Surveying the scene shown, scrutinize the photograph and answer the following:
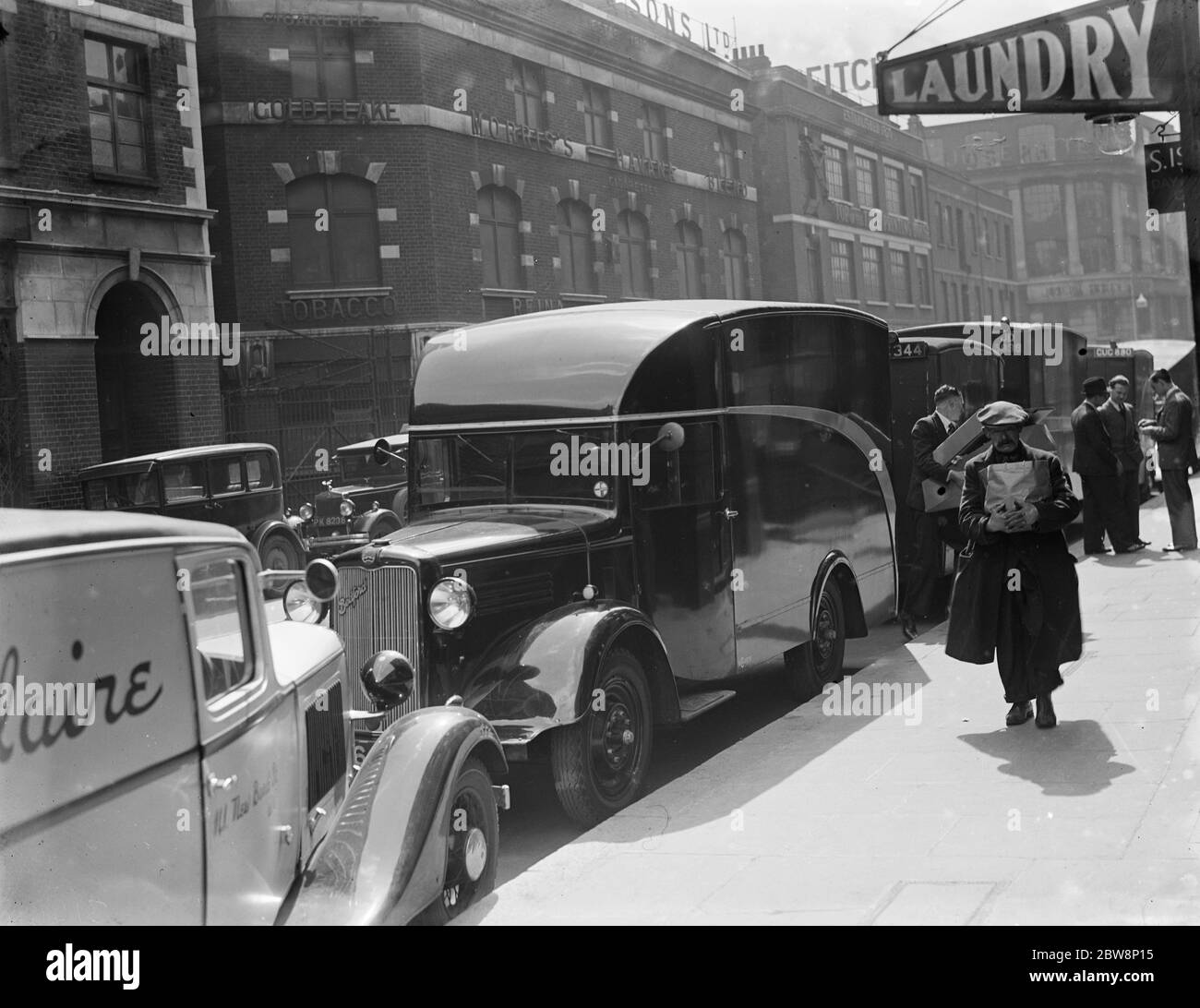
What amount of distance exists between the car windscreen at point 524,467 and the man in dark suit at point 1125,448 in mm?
7654

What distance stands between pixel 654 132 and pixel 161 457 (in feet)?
13.5

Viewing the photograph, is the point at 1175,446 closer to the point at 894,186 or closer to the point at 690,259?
the point at 894,186

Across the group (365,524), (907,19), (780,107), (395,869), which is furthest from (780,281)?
(395,869)

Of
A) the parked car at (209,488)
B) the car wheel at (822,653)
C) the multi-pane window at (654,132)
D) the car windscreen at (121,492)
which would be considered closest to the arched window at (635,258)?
the multi-pane window at (654,132)

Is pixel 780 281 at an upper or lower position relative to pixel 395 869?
upper

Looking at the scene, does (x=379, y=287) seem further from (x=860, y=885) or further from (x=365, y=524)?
(x=365, y=524)

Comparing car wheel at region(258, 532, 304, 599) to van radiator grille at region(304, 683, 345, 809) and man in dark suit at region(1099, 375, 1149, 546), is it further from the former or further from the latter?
man in dark suit at region(1099, 375, 1149, 546)

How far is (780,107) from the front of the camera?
6418 mm

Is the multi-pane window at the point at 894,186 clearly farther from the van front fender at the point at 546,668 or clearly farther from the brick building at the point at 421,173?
the van front fender at the point at 546,668

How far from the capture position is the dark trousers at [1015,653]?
22.8 feet

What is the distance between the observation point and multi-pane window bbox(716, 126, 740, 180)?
799cm
